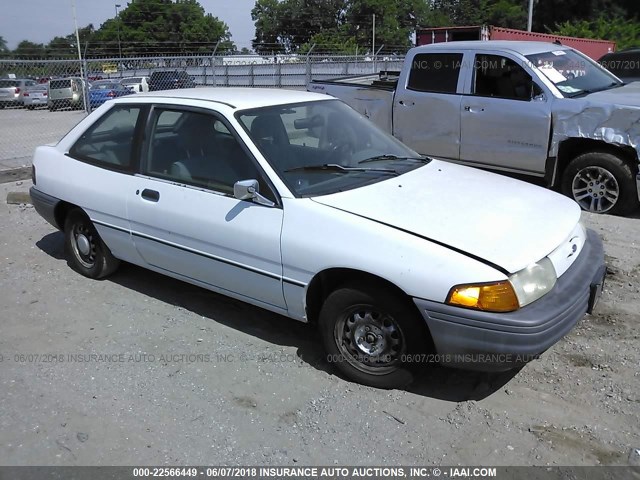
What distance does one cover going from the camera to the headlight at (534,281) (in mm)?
3008

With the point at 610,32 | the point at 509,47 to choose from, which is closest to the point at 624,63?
the point at 509,47

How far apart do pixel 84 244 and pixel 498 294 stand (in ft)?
11.8

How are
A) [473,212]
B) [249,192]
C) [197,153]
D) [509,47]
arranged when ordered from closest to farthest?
[473,212]
[249,192]
[197,153]
[509,47]

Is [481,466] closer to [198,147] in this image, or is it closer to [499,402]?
[499,402]

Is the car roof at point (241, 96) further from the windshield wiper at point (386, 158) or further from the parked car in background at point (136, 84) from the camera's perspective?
the parked car in background at point (136, 84)

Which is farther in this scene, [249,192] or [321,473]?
[249,192]

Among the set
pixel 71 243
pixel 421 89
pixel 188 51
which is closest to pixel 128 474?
pixel 71 243

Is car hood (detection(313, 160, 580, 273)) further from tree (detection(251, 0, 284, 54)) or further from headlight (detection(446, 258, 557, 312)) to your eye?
tree (detection(251, 0, 284, 54))

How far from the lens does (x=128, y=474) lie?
9.55 feet

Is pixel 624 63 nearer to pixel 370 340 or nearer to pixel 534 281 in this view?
pixel 534 281

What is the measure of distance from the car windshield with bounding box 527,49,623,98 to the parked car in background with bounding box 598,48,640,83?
4.45 meters

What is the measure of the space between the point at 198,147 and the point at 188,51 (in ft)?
271

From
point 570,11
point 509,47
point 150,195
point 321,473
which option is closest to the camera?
point 321,473

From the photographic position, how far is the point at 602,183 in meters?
6.49
